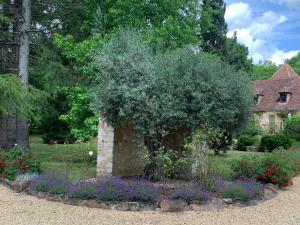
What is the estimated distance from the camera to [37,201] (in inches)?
366

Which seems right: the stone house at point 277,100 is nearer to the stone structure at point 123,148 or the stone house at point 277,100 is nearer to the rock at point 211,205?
the stone structure at point 123,148

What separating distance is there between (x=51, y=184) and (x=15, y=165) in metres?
2.60

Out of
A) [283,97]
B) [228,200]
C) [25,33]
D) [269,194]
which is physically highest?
[25,33]

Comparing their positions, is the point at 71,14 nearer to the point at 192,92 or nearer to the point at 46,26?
the point at 46,26

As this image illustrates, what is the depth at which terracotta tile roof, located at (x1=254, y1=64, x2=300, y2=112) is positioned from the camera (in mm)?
37438

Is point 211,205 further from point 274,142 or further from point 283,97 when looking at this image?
point 283,97

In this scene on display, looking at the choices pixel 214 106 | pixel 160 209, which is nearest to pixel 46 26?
pixel 214 106

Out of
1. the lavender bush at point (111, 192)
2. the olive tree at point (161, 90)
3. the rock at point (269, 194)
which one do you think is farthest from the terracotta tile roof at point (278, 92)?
the lavender bush at point (111, 192)

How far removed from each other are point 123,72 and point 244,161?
4.36 metres

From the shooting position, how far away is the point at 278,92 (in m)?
39.1

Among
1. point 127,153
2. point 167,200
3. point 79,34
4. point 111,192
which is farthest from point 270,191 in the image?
point 79,34

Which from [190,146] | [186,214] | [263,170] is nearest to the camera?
[186,214]

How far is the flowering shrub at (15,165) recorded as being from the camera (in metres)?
11.7

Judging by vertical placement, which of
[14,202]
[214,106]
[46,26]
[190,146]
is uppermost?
[46,26]
